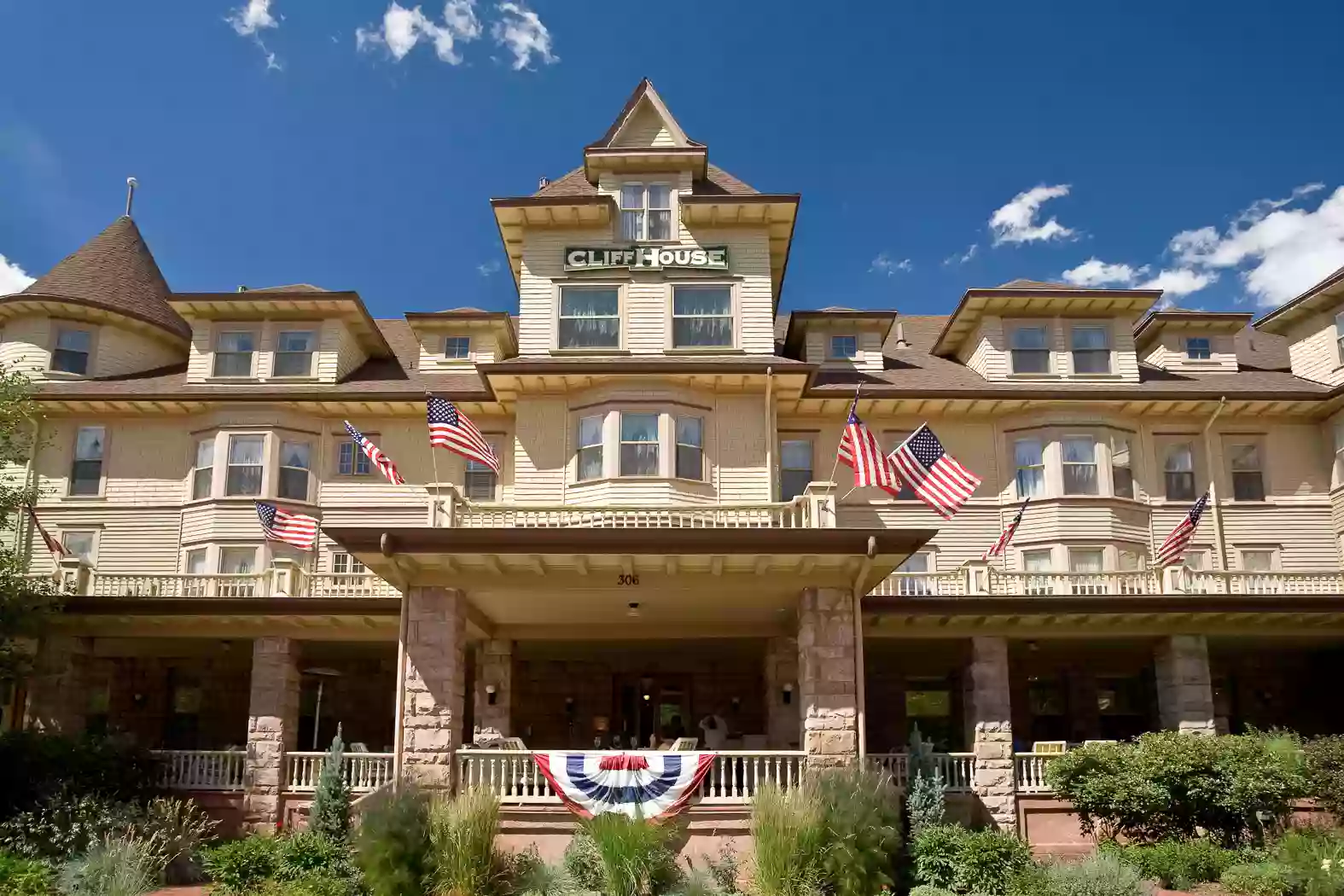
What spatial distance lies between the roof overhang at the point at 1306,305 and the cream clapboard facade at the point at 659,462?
9cm

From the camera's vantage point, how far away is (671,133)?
92.6 feet

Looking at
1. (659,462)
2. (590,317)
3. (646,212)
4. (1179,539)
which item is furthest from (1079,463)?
(590,317)

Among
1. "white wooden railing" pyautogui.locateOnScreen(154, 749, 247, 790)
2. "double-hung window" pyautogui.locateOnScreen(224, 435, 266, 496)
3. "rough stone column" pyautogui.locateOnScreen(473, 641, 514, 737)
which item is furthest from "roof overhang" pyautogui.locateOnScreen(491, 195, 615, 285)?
"white wooden railing" pyautogui.locateOnScreen(154, 749, 247, 790)

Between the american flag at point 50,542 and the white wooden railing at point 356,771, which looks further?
the american flag at point 50,542

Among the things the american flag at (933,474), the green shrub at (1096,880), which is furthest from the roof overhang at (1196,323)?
the green shrub at (1096,880)

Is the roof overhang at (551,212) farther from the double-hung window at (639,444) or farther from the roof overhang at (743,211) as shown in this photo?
the double-hung window at (639,444)

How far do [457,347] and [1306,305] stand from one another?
22264 mm

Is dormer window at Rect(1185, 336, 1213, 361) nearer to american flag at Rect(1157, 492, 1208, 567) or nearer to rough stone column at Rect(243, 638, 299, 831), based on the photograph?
american flag at Rect(1157, 492, 1208, 567)

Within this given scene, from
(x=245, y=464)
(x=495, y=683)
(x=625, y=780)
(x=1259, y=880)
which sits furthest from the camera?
(x=245, y=464)

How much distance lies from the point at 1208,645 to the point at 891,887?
43.7ft

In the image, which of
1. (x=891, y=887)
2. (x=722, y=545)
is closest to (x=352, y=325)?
(x=722, y=545)

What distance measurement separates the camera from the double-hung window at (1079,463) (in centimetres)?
2742

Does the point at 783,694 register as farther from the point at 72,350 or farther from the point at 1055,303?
the point at 72,350

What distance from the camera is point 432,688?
1806cm
